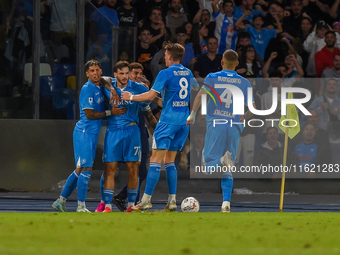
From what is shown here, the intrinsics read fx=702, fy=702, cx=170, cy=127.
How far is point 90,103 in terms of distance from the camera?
9.47 metres

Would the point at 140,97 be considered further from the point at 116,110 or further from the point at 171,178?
the point at 171,178

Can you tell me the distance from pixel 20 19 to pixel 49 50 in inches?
34.5

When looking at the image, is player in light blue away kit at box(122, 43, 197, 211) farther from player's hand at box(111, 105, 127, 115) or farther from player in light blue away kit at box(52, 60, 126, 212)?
player in light blue away kit at box(52, 60, 126, 212)

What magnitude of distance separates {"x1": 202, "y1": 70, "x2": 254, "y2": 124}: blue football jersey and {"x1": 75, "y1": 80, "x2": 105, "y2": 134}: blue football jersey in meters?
1.47

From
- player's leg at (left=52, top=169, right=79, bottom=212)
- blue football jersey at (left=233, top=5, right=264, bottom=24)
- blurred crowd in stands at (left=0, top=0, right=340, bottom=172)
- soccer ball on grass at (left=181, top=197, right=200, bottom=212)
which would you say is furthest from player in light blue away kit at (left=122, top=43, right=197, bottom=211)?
blue football jersey at (left=233, top=5, right=264, bottom=24)

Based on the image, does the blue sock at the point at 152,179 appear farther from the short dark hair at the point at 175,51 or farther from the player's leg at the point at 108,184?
the short dark hair at the point at 175,51

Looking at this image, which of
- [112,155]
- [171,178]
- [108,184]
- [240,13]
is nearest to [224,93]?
[171,178]

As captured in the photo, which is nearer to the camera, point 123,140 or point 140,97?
point 140,97

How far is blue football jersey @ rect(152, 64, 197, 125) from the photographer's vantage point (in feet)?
30.1
